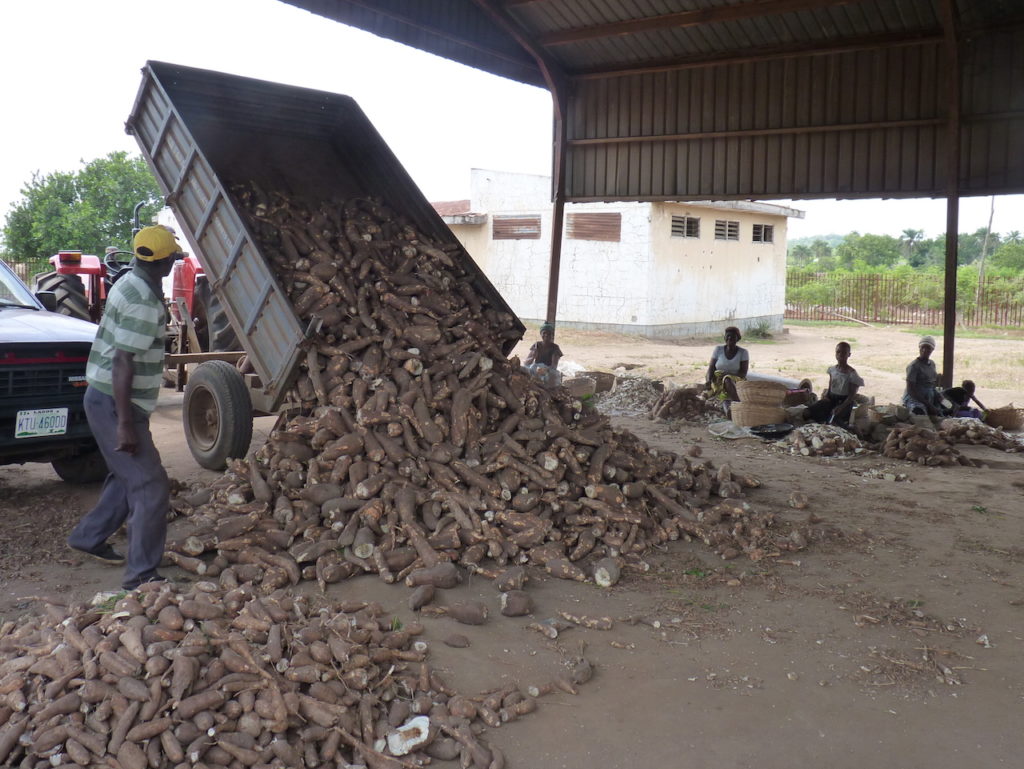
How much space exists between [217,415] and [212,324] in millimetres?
2234

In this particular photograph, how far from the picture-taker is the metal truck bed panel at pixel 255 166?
19.3 ft

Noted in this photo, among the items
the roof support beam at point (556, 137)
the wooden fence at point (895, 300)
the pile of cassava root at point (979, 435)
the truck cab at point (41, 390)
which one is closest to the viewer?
the truck cab at point (41, 390)

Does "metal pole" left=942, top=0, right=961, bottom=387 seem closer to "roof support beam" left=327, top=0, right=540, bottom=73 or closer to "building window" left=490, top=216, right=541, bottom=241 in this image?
"roof support beam" left=327, top=0, right=540, bottom=73

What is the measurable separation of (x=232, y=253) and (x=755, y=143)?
753 centimetres

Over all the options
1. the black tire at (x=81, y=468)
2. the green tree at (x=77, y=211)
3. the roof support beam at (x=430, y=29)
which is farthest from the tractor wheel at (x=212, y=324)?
the green tree at (x=77, y=211)

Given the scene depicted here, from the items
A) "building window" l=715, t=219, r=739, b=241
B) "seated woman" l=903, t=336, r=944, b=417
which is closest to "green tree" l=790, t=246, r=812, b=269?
"building window" l=715, t=219, r=739, b=241

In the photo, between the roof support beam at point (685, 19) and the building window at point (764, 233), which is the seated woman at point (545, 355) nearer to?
the roof support beam at point (685, 19)

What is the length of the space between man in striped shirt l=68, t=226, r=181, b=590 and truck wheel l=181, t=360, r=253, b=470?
93.4 inches

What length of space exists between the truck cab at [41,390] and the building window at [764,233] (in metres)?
20.7

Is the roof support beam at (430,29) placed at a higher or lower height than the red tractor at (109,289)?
higher

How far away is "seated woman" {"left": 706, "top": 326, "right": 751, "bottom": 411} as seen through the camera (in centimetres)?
1061

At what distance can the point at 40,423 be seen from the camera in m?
5.38

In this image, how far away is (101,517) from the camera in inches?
179

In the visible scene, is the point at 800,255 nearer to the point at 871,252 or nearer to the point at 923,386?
the point at 871,252
